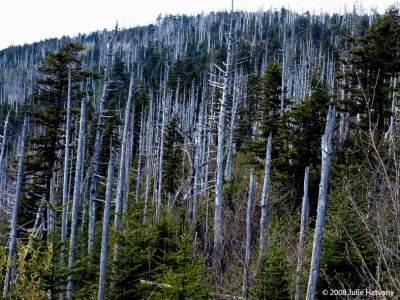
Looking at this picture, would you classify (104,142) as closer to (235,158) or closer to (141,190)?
(141,190)

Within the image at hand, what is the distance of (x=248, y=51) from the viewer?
5569cm

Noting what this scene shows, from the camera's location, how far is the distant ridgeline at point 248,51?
153 ft

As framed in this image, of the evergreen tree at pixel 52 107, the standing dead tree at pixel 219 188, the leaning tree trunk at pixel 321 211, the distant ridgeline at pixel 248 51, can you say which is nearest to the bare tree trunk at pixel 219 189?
the standing dead tree at pixel 219 188

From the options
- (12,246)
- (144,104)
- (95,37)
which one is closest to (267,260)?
(12,246)

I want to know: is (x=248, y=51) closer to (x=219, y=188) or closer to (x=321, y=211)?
(x=219, y=188)

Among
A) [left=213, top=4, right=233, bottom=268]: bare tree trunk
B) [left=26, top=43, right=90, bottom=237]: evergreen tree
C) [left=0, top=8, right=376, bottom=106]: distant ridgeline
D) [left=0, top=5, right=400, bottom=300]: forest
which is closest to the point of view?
[left=0, top=5, right=400, bottom=300]: forest

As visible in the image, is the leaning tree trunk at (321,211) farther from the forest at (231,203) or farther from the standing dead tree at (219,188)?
the standing dead tree at (219,188)

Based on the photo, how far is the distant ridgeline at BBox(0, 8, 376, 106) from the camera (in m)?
46.6

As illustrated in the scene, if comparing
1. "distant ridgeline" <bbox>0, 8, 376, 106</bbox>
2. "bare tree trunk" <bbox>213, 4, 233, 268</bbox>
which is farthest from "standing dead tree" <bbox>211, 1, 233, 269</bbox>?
"distant ridgeline" <bbox>0, 8, 376, 106</bbox>

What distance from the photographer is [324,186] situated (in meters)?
6.16

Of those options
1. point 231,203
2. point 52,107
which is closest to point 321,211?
point 231,203

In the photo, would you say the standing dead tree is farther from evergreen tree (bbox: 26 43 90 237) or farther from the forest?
evergreen tree (bbox: 26 43 90 237)

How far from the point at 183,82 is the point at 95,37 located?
9481 cm

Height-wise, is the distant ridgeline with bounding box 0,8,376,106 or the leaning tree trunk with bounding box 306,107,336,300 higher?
the distant ridgeline with bounding box 0,8,376,106
